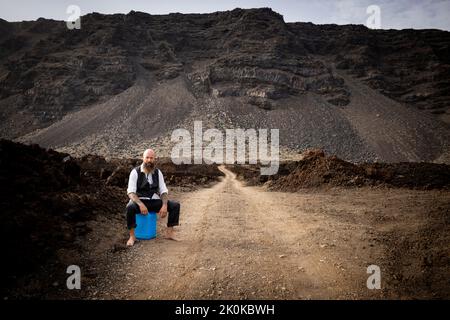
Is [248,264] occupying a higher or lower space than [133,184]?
lower

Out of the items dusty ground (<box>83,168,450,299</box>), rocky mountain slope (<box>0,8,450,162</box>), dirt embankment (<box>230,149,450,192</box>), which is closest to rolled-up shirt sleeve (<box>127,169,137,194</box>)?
dusty ground (<box>83,168,450,299</box>)

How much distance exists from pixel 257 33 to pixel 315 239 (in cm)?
9708

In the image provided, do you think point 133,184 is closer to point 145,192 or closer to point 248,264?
point 145,192

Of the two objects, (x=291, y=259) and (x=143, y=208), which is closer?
(x=291, y=259)

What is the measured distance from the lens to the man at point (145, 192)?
5.66 meters

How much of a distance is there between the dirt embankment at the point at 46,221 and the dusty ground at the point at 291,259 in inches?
24.8

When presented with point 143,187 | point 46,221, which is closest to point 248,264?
point 143,187

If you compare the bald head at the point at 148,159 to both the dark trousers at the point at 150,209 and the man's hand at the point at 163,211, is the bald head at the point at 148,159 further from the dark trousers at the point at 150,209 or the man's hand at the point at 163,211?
the man's hand at the point at 163,211

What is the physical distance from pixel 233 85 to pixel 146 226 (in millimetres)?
78838

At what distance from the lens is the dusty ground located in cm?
395

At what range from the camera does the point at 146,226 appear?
19.5 feet

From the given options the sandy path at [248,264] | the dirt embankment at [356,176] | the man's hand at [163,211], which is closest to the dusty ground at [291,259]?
the sandy path at [248,264]

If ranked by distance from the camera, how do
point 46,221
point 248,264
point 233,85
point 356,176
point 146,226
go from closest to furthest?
1. point 248,264
2. point 46,221
3. point 146,226
4. point 356,176
5. point 233,85
